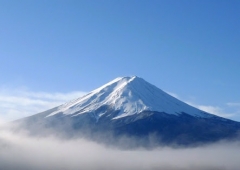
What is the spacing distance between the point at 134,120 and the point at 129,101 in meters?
7.99

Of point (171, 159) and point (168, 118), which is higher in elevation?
point (168, 118)

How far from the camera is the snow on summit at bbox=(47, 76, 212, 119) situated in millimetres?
135375

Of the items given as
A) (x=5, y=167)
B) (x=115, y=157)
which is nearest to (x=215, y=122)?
(x=115, y=157)

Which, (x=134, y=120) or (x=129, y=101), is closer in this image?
(x=134, y=120)

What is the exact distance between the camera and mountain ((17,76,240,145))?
130 meters

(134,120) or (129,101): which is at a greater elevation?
(129,101)

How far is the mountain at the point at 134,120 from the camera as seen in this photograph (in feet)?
425

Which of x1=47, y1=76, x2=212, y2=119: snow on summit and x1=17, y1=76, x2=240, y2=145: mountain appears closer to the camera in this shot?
x1=17, y1=76, x2=240, y2=145: mountain

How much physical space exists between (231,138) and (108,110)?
34943 millimetres

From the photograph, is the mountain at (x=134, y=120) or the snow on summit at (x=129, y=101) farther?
the snow on summit at (x=129, y=101)

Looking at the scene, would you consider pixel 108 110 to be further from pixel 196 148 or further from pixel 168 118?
pixel 196 148

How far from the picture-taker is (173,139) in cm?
13262

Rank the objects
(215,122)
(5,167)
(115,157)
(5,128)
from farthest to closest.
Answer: (5,128) → (215,122) → (115,157) → (5,167)

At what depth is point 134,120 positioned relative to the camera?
132 m
